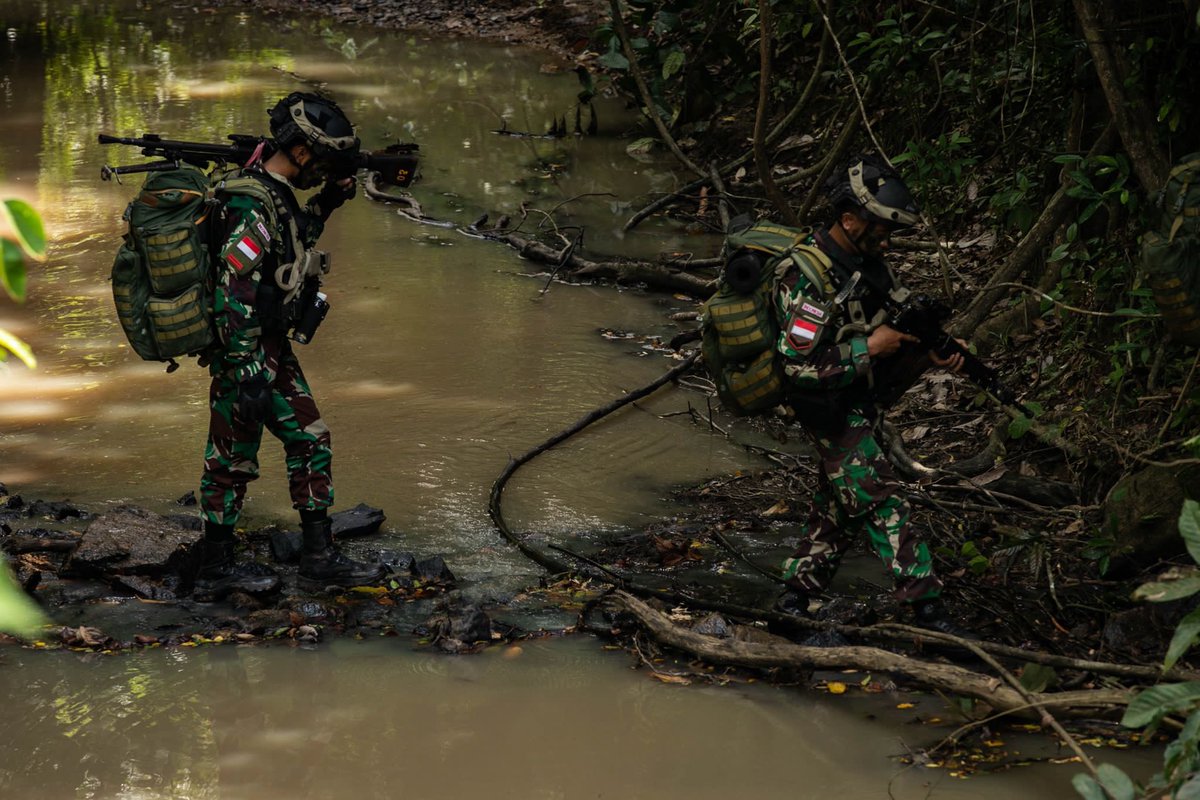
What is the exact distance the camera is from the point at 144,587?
5141 mm

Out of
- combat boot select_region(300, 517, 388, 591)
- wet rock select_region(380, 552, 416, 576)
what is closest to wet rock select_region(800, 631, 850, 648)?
wet rock select_region(380, 552, 416, 576)

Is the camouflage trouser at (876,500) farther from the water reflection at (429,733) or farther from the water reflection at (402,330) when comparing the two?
the water reflection at (402,330)

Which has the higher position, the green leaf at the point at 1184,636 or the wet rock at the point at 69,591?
the green leaf at the point at 1184,636

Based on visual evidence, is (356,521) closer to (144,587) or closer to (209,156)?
(144,587)

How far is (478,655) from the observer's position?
468 cm

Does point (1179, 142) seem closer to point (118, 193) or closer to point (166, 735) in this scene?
point (166, 735)

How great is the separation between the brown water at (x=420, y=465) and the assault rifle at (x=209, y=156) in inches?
64.8

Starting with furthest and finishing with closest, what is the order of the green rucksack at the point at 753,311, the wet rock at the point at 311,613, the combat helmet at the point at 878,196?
the wet rock at the point at 311,613 < the green rucksack at the point at 753,311 < the combat helmet at the point at 878,196

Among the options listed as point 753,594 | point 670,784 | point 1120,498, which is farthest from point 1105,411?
point 670,784

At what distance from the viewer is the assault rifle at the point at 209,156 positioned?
513 centimetres

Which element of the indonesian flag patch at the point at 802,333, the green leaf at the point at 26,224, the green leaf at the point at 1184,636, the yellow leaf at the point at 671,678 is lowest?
the yellow leaf at the point at 671,678

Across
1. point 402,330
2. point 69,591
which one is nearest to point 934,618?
point 69,591

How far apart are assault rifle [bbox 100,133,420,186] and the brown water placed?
165 cm

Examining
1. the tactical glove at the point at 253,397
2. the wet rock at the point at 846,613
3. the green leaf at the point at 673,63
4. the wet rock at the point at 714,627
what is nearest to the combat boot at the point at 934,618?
the wet rock at the point at 846,613
